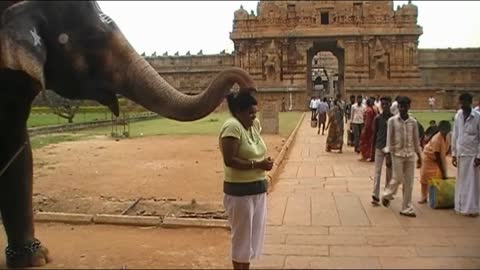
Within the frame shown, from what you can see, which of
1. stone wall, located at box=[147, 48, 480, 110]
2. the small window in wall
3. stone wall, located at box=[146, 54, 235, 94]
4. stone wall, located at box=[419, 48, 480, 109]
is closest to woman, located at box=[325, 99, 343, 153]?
stone wall, located at box=[147, 48, 480, 110]

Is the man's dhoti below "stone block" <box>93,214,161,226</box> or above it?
above

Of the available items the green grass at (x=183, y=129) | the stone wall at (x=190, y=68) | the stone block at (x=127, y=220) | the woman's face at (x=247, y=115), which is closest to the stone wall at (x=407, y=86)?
the stone wall at (x=190, y=68)

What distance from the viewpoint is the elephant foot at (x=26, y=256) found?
549 cm

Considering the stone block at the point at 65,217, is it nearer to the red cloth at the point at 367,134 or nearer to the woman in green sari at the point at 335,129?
the red cloth at the point at 367,134

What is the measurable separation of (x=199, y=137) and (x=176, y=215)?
44.9 feet

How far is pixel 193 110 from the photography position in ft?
14.9

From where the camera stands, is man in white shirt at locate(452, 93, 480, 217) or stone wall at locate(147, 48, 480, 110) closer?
man in white shirt at locate(452, 93, 480, 217)

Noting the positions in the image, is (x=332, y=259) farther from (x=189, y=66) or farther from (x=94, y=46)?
(x=189, y=66)

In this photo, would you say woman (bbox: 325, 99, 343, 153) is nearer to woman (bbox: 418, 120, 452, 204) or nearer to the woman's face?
woman (bbox: 418, 120, 452, 204)

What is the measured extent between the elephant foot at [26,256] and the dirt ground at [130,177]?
2467mm

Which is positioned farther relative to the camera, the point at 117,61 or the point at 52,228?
the point at 52,228

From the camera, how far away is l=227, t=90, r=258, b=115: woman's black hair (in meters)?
4.58

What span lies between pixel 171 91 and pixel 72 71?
819 mm

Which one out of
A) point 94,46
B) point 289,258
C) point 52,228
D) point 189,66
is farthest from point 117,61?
point 189,66
